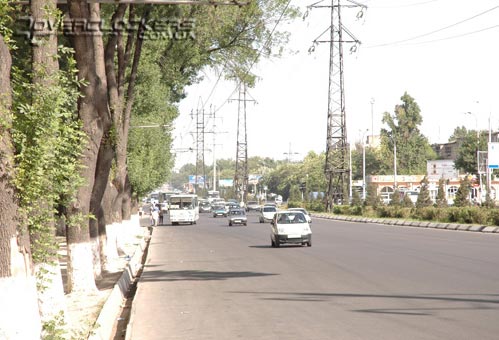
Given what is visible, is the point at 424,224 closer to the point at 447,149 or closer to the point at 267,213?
the point at 267,213

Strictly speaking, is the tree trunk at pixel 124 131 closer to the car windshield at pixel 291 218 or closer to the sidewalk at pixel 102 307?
the sidewalk at pixel 102 307

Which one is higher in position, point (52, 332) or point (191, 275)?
point (52, 332)

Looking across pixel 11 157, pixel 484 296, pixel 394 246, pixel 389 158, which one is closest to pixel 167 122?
pixel 394 246

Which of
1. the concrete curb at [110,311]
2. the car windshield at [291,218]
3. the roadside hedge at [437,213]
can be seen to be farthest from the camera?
the roadside hedge at [437,213]

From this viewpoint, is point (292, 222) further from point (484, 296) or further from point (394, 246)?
point (484, 296)

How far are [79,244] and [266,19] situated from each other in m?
15.8

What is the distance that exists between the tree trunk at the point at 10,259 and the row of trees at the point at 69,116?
1 centimetres

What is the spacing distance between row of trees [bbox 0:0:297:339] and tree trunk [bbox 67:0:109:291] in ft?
0.08

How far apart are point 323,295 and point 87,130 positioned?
6526 millimetres

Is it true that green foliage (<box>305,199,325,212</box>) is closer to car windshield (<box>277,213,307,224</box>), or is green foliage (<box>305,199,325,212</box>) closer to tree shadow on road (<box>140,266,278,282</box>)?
car windshield (<box>277,213,307,224</box>)

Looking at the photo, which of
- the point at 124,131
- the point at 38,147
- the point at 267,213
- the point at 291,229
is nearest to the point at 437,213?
the point at 267,213

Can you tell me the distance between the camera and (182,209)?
7669 cm

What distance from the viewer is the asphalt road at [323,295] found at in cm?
1274

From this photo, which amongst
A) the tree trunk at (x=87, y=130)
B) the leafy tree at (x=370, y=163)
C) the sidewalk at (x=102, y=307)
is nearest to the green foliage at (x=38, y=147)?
the sidewalk at (x=102, y=307)
